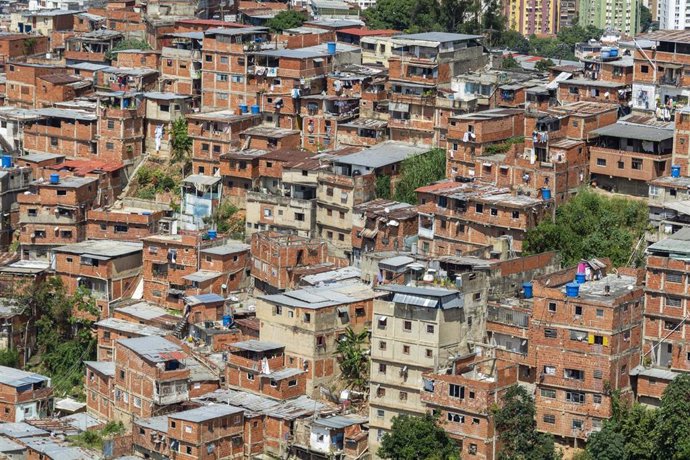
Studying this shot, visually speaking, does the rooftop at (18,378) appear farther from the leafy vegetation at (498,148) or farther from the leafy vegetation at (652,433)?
the leafy vegetation at (652,433)

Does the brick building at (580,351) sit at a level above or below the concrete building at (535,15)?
below

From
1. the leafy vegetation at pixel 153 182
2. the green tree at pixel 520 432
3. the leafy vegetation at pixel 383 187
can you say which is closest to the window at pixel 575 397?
the green tree at pixel 520 432

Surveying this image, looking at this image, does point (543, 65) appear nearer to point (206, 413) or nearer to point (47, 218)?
point (47, 218)

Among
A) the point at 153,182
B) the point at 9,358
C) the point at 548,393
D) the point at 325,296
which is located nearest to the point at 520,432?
the point at 548,393

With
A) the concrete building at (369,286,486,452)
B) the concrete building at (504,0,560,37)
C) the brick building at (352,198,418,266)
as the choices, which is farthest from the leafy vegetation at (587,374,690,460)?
the concrete building at (504,0,560,37)

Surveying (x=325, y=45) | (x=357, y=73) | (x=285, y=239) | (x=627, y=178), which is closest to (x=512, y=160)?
(x=627, y=178)

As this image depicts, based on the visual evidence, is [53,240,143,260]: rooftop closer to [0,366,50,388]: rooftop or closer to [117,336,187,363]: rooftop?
[0,366,50,388]: rooftop
